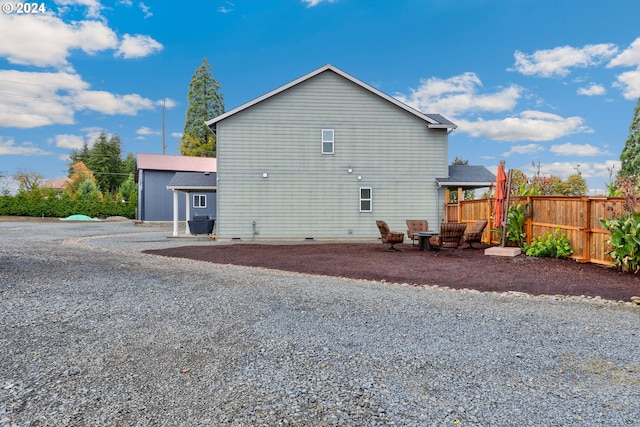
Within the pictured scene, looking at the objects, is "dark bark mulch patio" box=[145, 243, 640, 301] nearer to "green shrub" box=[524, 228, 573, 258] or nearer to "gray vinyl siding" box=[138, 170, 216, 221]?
"green shrub" box=[524, 228, 573, 258]

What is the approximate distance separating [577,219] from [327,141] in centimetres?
995

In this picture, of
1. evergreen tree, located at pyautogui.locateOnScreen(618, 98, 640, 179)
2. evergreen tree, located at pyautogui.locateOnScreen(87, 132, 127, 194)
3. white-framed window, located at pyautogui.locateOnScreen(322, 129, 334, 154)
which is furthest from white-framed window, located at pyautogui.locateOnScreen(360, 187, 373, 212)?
evergreen tree, located at pyautogui.locateOnScreen(87, 132, 127, 194)

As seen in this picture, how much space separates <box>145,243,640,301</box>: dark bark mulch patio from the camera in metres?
7.67

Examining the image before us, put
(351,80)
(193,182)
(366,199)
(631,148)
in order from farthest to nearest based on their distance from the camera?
(631,148), (193,182), (366,199), (351,80)

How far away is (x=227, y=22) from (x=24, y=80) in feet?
99.0

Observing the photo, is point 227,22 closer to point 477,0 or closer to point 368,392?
point 477,0

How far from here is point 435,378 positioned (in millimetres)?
3316

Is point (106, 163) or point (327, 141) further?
point (106, 163)

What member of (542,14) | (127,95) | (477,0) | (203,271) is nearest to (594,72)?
(542,14)

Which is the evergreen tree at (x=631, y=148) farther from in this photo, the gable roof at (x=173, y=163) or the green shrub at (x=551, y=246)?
the gable roof at (x=173, y=163)

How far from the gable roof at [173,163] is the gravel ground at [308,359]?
26.0 m

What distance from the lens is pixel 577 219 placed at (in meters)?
10.4

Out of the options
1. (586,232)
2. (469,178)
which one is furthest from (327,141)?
(586,232)

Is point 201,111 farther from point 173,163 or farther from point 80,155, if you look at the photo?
point 80,155
